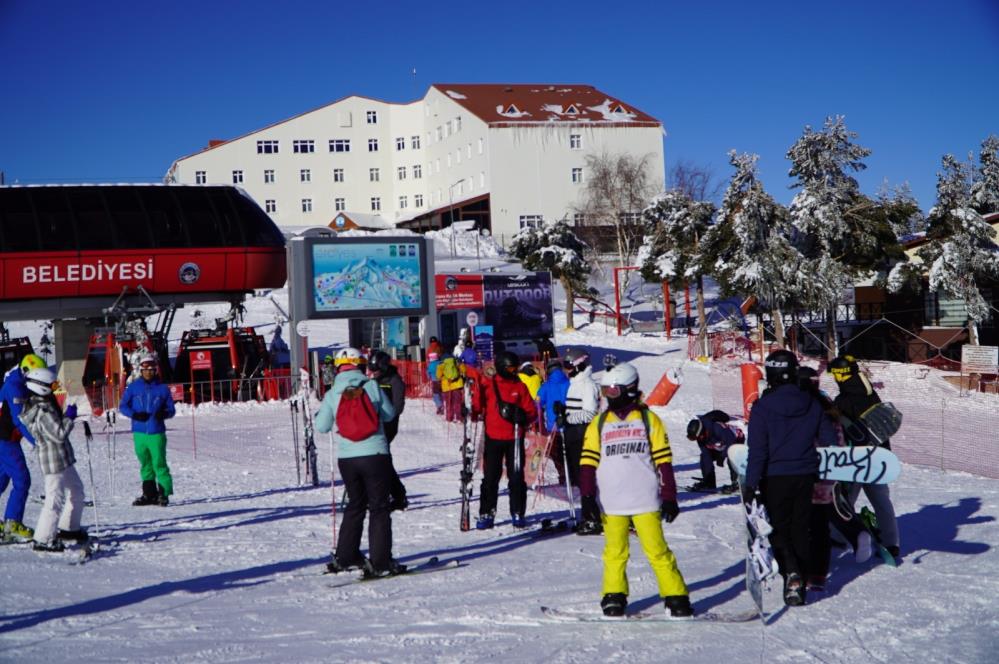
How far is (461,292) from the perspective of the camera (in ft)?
105

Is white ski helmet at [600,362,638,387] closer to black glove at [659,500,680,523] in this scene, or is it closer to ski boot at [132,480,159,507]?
black glove at [659,500,680,523]

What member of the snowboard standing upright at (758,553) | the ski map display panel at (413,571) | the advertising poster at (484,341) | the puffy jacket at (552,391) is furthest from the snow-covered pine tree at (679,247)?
the snowboard standing upright at (758,553)

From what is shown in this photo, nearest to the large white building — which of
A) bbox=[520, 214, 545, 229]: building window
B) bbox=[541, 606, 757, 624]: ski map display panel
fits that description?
bbox=[520, 214, 545, 229]: building window

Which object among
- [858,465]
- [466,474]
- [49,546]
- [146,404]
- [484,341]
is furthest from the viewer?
[484,341]

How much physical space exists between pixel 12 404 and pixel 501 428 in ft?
14.1

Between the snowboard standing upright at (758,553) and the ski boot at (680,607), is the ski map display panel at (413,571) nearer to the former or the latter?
the ski boot at (680,607)

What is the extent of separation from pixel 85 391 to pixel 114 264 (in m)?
4.92

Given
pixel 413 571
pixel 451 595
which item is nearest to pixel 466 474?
pixel 413 571

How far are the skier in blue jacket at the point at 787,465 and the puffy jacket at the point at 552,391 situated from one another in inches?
145

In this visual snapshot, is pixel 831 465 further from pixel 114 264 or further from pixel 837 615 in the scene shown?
pixel 114 264

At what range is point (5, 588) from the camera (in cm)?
712

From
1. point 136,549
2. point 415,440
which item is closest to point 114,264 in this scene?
point 415,440

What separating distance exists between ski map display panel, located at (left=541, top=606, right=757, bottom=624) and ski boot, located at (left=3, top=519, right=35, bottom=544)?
5040 millimetres

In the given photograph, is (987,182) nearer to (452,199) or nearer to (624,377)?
(452,199)
